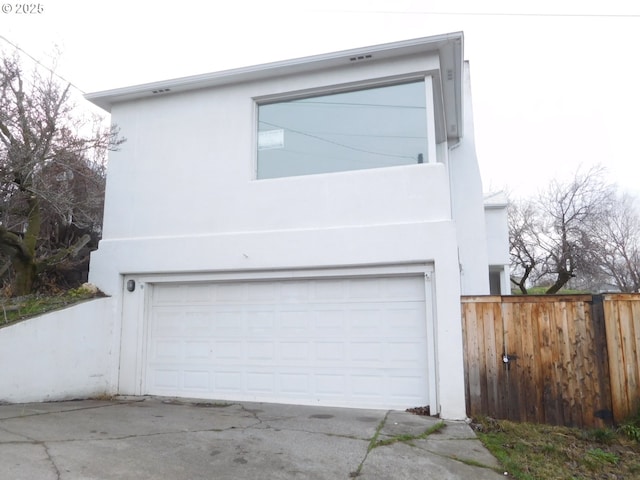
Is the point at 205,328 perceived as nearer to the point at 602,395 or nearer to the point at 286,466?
the point at 286,466

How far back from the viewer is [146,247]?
29.4 ft

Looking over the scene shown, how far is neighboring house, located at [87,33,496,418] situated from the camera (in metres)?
7.62

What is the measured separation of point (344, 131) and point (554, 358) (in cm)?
495

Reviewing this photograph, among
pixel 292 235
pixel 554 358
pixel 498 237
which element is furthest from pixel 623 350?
pixel 498 237

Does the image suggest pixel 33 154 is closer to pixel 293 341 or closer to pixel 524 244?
pixel 293 341

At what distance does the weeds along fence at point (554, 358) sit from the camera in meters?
6.65

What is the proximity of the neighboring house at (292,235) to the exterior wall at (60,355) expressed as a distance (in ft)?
1.04

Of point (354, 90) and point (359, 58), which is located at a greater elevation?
point (359, 58)

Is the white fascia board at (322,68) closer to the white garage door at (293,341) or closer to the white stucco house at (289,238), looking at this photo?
the white stucco house at (289,238)

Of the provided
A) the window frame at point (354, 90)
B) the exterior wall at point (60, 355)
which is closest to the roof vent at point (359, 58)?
the window frame at point (354, 90)

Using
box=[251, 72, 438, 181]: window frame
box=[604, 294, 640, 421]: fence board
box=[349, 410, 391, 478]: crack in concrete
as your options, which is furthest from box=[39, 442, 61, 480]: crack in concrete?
box=[604, 294, 640, 421]: fence board

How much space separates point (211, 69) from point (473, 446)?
7.63 metres

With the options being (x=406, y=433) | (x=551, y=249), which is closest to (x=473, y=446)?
(x=406, y=433)

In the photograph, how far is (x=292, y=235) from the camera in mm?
8141
